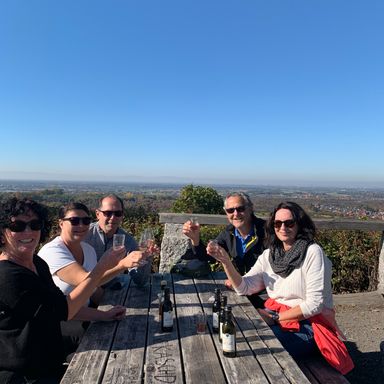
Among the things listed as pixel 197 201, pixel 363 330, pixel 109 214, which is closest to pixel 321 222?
pixel 363 330

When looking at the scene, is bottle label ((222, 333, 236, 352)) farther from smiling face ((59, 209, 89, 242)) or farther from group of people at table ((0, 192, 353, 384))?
smiling face ((59, 209, 89, 242))

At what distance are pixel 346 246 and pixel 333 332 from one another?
3.03 metres

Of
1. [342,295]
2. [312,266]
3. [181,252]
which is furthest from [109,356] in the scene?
[342,295]

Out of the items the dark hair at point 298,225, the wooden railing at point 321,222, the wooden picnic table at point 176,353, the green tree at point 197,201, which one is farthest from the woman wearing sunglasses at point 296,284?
the green tree at point 197,201

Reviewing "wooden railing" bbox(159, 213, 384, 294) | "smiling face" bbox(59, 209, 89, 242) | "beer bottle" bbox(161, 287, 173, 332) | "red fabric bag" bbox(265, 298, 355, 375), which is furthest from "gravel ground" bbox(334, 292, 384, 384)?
"smiling face" bbox(59, 209, 89, 242)

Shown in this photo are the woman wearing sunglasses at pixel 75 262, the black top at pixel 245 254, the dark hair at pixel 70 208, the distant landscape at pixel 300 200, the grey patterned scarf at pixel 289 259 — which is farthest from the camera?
the distant landscape at pixel 300 200

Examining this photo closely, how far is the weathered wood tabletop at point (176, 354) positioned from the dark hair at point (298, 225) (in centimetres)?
68

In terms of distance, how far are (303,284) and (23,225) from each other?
6.49 ft

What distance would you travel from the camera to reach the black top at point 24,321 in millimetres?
1787

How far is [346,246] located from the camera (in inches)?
201

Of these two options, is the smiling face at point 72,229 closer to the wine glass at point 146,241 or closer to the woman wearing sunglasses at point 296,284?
the wine glass at point 146,241

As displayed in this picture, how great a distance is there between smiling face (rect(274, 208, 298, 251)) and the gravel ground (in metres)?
1.18

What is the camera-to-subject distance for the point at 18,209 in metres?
2.00

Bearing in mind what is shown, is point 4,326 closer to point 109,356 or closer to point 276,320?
point 109,356
